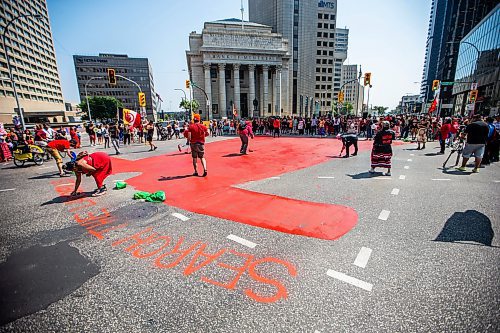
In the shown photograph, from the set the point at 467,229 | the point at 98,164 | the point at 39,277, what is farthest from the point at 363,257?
the point at 98,164

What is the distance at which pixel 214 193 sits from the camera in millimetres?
6340

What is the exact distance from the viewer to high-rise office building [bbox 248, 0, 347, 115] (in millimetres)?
70562

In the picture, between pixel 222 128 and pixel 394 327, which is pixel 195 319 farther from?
pixel 222 128

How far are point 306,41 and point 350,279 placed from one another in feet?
276

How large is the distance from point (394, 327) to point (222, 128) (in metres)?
27.9

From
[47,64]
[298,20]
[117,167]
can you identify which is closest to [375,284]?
[117,167]

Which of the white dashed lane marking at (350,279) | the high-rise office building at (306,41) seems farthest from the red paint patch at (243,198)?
the high-rise office building at (306,41)

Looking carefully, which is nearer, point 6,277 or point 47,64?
point 6,277

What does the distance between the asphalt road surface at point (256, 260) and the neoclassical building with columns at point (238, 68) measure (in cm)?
5377

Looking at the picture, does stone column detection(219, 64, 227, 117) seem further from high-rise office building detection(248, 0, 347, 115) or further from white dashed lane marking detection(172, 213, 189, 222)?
white dashed lane marking detection(172, 213, 189, 222)

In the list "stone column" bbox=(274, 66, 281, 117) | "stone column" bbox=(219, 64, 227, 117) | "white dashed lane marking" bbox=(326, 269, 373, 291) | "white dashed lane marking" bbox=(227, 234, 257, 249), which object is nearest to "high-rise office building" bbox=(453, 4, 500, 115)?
"white dashed lane marking" bbox=(326, 269, 373, 291)

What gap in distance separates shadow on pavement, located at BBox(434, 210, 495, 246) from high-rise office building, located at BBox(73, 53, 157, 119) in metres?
115

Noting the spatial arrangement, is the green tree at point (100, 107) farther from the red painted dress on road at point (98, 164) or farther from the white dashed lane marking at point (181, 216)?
the white dashed lane marking at point (181, 216)

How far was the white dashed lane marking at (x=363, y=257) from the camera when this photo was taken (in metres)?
3.16
